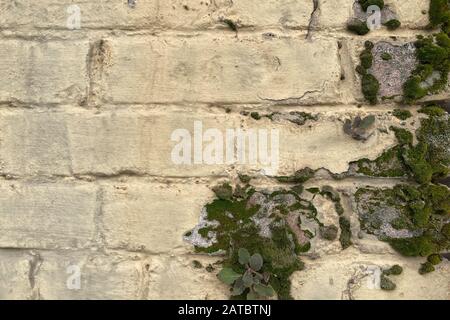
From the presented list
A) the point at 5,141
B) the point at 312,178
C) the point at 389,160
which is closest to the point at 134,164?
the point at 5,141

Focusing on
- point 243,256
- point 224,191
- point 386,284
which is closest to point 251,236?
point 243,256

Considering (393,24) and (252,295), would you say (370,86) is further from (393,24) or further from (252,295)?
(252,295)

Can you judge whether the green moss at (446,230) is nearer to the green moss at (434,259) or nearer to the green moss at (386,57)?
the green moss at (434,259)

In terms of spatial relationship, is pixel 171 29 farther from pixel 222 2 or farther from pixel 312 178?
pixel 312 178

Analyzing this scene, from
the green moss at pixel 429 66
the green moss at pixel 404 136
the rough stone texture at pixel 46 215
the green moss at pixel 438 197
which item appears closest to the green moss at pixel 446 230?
the green moss at pixel 438 197

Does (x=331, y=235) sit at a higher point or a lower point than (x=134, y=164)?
lower
